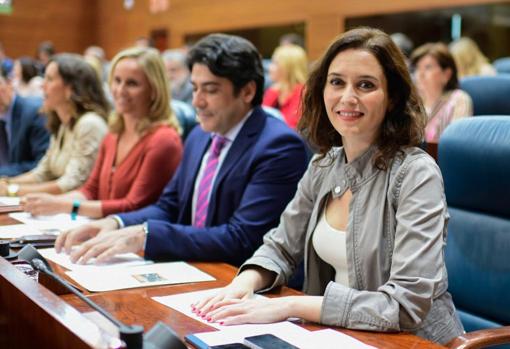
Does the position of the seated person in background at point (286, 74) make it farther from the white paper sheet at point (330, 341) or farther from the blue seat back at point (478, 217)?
the white paper sheet at point (330, 341)

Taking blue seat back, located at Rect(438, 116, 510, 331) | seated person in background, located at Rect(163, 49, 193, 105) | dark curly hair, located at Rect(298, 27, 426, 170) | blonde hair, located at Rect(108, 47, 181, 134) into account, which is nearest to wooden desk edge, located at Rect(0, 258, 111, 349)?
dark curly hair, located at Rect(298, 27, 426, 170)

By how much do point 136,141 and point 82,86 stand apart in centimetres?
86

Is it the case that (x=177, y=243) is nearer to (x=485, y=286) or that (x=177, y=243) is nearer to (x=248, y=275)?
(x=248, y=275)

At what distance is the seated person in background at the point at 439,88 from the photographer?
15.0ft

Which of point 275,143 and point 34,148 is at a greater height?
point 275,143

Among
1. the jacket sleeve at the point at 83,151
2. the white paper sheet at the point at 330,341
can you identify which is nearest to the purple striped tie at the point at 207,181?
the white paper sheet at the point at 330,341

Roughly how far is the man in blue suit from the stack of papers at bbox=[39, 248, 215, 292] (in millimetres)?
37

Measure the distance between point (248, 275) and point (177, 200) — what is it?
91 cm

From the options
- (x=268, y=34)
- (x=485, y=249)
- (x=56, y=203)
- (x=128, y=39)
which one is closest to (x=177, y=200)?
(x=56, y=203)

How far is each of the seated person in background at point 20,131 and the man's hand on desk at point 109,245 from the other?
2274 mm

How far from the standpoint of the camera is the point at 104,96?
12.1ft

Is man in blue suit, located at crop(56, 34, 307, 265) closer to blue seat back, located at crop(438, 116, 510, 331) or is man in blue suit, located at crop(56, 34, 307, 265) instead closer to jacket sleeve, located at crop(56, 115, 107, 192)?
blue seat back, located at crop(438, 116, 510, 331)

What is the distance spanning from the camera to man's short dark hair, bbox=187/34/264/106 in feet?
7.70

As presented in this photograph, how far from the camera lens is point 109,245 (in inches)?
77.9
